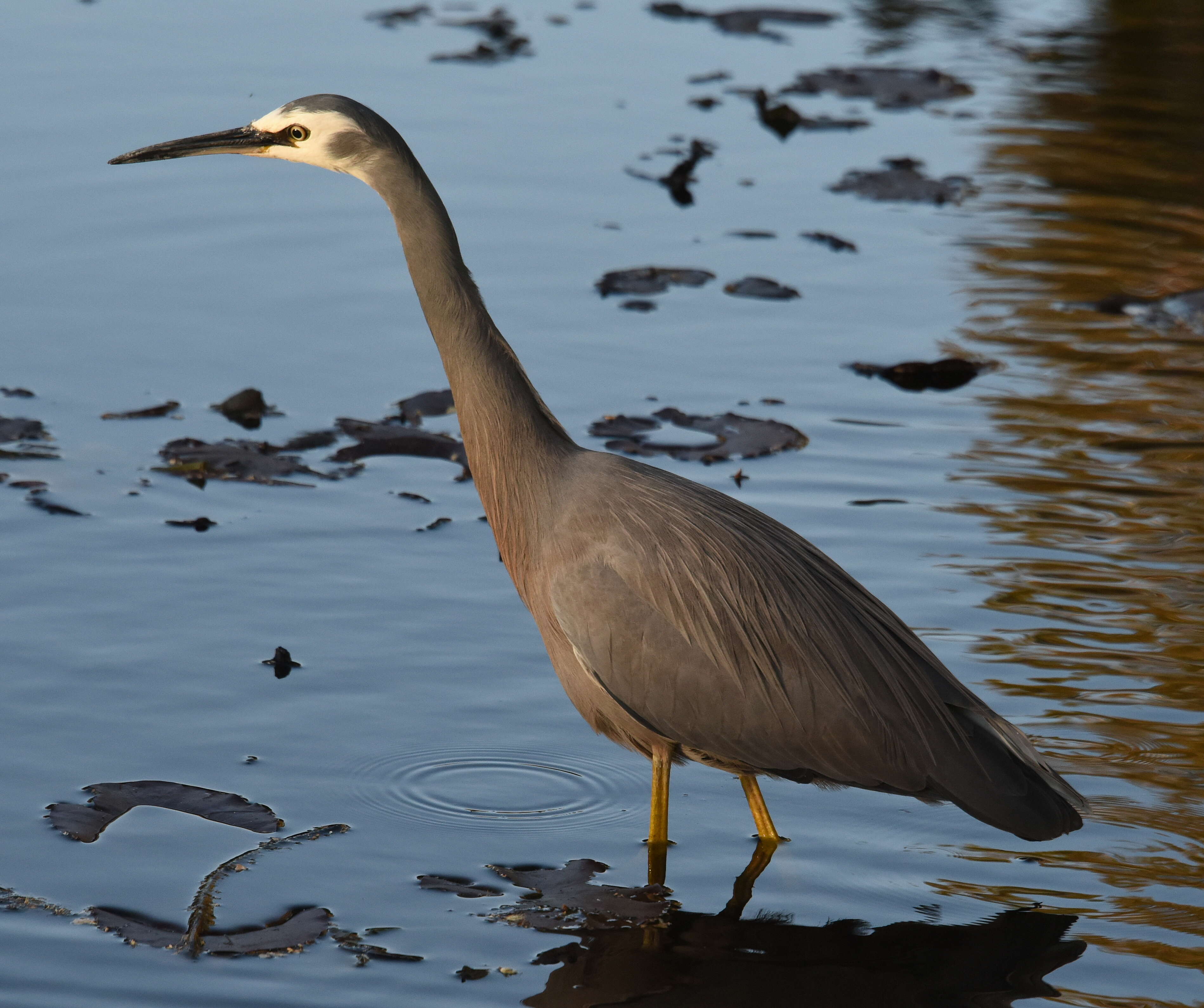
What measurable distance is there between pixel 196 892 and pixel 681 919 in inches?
58.8

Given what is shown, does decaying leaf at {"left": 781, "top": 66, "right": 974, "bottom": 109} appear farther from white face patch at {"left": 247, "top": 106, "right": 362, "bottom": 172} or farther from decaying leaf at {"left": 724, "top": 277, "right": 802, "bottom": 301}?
white face patch at {"left": 247, "top": 106, "right": 362, "bottom": 172}

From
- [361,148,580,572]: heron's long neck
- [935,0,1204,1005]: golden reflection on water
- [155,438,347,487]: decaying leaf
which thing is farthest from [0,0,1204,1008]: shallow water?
[361,148,580,572]: heron's long neck

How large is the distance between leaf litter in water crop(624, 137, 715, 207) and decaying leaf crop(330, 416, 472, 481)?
4334mm

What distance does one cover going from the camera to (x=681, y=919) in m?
5.17

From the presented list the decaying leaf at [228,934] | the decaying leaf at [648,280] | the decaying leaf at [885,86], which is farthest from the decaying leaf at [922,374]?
the decaying leaf at [885,86]

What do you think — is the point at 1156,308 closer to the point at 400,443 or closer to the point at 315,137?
the point at 400,443

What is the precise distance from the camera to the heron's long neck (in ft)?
17.6

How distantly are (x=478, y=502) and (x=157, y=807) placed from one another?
276cm

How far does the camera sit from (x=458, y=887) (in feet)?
17.1

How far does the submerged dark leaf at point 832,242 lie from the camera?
11.3 metres

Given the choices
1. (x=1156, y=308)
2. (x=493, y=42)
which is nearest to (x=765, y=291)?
(x=1156, y=308)

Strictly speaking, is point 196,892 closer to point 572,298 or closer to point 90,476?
point 90,476

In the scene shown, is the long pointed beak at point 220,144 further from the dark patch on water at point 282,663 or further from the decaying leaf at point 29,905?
the decaying leaf at point 29,905

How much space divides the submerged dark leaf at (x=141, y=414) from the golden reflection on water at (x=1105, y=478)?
13.0 feet
